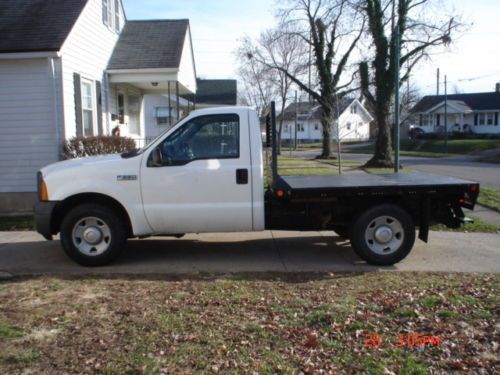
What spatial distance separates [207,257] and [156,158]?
1736mm

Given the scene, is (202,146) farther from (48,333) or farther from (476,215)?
(476,215)

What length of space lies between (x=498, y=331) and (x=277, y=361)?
206 centimetres

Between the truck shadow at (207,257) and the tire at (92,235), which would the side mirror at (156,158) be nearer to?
the tire at (92,235)

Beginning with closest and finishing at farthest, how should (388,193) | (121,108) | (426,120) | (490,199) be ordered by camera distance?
(388,193) → (490,199) → (121,108) → (426,120)

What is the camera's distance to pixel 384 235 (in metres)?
6.77

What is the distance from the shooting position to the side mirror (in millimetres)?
6480

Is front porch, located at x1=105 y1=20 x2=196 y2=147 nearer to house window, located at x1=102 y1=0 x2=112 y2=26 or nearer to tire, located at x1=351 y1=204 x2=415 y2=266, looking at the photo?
Answer: house window, located at x1=102 y1=0 x2=112 y2=26

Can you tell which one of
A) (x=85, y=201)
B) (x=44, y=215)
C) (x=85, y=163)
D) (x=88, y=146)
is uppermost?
(x=88, y=146)

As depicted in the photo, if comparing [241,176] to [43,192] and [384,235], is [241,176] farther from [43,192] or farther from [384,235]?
[43,192]

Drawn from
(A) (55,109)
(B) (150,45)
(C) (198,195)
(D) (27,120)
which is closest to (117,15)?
(B) (150,45)

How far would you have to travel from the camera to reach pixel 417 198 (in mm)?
6891

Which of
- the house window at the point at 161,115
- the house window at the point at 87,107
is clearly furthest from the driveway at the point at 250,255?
the house window at the point at 161,115

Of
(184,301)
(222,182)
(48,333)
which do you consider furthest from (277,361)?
(222,182)

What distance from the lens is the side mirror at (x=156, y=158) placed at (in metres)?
6.48
